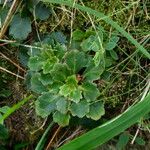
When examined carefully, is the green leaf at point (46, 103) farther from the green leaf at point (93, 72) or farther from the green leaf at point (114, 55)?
the green leaf at point (114, 55)

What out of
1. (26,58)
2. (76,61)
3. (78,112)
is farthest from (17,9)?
(78,112)

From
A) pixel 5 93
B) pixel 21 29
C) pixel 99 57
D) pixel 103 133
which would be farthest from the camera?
pixel 5 93

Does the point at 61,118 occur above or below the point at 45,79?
below

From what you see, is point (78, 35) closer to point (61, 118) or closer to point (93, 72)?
point (93, 72)

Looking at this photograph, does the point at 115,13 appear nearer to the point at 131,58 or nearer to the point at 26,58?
the point at 131,58

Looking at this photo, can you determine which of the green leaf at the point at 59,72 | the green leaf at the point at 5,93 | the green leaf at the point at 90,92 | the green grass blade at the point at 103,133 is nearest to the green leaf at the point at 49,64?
the green leaf at the point at 59,72

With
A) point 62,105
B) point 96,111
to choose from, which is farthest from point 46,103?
point 96,111
